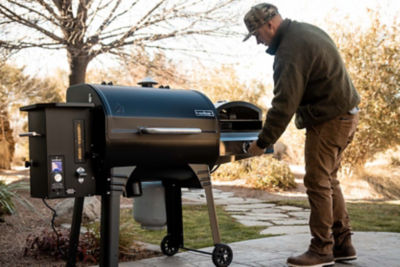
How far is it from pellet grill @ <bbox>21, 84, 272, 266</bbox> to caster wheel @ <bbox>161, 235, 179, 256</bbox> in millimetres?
544

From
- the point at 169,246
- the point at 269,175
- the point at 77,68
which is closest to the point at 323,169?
the point at 169,246

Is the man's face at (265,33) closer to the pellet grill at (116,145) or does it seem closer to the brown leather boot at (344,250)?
the pellet grill at (116,145)


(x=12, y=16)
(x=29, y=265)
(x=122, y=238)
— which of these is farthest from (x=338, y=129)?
(x=12, y=16)

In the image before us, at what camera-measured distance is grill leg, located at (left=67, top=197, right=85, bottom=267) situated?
10.1 ft

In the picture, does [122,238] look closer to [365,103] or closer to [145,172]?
[145,172]

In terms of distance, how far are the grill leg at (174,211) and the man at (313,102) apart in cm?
72

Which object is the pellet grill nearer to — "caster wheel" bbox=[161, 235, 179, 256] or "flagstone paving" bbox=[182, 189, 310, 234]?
"caster wheel" bbox=[161, 235, 179, 256]

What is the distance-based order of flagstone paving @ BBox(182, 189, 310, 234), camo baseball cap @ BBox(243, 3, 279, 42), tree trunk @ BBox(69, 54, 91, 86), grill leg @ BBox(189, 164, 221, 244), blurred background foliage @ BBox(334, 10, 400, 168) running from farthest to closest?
blurred background foliage @ BBox(334, 10, 400, 168), tree trunk @ BBox(69, 54, 91, 86), flagstone paving @ BBox(182, 189, 310, 234), grill leg @ BBox(189, 164, 221, 244), camo baseball cap @ BBox(243, 3, 279, 42)

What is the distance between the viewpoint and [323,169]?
3.04 metres

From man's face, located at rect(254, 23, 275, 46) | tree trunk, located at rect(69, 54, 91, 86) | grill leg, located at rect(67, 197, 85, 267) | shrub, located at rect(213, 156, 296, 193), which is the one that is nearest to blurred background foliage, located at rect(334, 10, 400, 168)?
shrub, located at rect(213, 156, 296, 193)

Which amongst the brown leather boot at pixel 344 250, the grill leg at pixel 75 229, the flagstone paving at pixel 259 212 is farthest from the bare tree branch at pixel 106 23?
the brown leather boot at pixel 344 250

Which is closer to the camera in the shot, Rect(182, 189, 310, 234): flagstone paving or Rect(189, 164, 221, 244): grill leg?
Rect(189, 164, 221, 244): grill leg

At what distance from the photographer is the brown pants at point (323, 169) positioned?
304 cm

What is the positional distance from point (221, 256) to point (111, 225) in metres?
0.81
